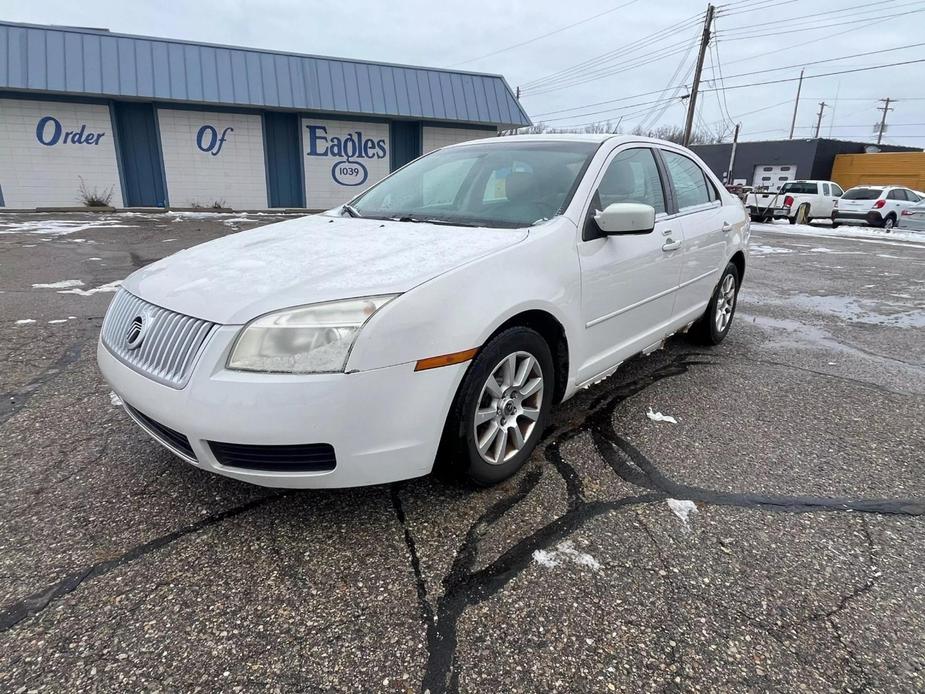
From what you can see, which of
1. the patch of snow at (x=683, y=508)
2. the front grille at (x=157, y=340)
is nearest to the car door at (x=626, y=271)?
the patch of snow at (x=683, y=508)

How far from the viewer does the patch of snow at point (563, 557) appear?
2.13 metres

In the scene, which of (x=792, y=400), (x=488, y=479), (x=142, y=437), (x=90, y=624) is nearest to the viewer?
(x=90, y=624)

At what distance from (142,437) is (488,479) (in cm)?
186

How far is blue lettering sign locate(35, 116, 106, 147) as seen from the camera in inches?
570

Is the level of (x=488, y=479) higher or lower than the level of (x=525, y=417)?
lower

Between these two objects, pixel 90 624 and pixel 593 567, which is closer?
pixel 90 624

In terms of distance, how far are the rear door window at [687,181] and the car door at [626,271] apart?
25cm

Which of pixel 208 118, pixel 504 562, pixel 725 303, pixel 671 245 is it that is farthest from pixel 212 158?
pixel 504 562

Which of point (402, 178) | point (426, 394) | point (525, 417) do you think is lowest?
point (525, 417)

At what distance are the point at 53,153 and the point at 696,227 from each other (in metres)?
17.0

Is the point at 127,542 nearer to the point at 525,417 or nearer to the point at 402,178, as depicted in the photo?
the point at 525,417

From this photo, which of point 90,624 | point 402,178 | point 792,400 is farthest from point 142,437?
point 792,400

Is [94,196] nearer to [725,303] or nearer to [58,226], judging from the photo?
[58,226]

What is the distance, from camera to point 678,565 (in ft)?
7.04
